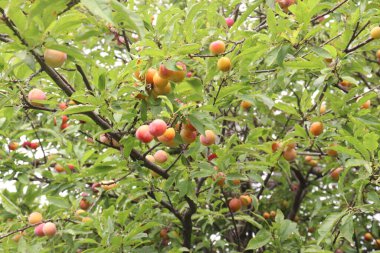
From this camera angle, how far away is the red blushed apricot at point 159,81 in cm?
190

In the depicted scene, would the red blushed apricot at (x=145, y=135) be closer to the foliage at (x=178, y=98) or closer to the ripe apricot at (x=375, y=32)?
the foliage at (x=178, y=98)

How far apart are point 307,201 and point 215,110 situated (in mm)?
2790

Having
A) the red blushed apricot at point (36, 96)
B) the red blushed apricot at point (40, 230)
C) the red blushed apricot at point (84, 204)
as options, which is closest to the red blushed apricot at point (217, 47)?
the red blushed apricot at point (36, 96)

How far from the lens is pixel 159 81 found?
190 cm

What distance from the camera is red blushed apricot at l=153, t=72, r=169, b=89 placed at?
6.23ft

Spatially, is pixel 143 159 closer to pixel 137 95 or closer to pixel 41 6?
pixel 137 95

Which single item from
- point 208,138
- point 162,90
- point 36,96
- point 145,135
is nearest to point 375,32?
point 208,138

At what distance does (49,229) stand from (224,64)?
1375 millimetres

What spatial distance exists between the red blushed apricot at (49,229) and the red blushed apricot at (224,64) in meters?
1.34

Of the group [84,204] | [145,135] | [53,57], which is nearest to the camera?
[53,57]

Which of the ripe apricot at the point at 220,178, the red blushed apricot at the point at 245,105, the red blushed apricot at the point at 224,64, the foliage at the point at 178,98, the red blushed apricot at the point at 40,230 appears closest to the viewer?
the foliage at the point at 178,98

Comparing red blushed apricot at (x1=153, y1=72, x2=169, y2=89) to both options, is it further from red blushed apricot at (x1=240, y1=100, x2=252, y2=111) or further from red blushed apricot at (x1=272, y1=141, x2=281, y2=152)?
red blushed apricot at (x1=240, y1=100, x2=252, y2=111)

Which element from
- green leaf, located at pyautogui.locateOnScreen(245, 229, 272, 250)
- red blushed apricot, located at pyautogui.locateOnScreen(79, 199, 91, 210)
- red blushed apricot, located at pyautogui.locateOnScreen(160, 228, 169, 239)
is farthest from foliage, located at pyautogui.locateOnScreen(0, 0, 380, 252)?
red blushed apricot, located at pyautogui.locateOnScreen(160, 228, 169, 239)

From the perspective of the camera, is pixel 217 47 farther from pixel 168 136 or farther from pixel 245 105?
pixel 245 105
